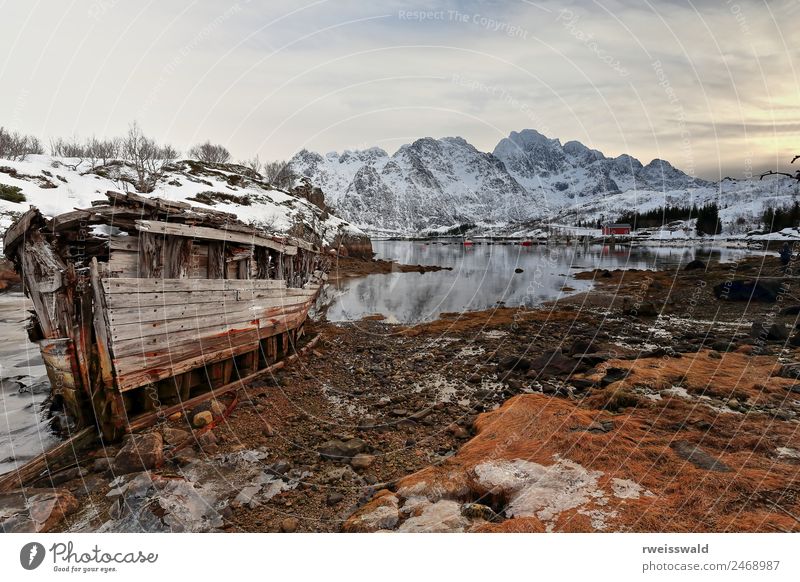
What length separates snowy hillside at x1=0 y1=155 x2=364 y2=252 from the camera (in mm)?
35625

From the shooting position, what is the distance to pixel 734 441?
708 centimetres

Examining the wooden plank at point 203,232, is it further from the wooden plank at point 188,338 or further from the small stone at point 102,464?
the small stone at point 102,464

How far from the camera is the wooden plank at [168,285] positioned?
8031 millimetres

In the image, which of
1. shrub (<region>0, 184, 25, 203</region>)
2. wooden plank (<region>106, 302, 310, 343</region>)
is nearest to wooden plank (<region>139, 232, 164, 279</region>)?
wooden plank (<region>106, 302, 310, 343</region>)

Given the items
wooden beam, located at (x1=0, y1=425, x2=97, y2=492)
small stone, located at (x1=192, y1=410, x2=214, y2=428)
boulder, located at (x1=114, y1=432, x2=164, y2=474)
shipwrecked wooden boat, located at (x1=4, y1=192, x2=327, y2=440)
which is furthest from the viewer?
small stone, located at (x1=192, y1=410, x2=214, y2=428)

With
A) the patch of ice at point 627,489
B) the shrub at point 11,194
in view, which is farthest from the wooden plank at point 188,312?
the shrub at point 11,194

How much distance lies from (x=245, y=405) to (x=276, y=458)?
111 inches

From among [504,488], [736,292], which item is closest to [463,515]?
[504,488]

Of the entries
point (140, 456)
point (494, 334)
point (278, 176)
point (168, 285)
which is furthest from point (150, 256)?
point (278, 176)

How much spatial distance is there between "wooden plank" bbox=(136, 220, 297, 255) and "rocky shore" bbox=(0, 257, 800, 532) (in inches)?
168

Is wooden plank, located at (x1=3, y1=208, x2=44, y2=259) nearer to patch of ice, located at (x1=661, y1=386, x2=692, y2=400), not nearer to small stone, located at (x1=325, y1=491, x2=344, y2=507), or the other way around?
small stone, located at (x1=325, y1=491, x2=344, y2=507)

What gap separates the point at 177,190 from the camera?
154 feet

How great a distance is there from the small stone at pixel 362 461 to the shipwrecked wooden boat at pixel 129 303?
492 centimetres

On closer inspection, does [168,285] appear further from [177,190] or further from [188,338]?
[177,190]
